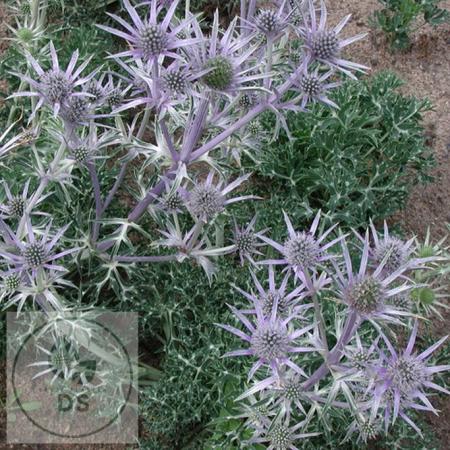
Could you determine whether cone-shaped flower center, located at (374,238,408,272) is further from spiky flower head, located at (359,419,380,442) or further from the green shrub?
the green shrub

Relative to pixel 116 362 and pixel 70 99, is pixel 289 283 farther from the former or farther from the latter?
pixel 70 99

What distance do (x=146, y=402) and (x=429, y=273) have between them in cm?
146

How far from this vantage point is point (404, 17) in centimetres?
398

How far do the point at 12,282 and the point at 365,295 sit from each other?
4.29 ft

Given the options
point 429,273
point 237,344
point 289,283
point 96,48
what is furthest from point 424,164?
point 96,48

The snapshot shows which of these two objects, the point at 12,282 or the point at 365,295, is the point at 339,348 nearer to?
the point at 365,295

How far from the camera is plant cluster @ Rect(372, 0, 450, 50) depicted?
3947mm

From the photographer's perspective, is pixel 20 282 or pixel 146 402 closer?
pixel 20 282

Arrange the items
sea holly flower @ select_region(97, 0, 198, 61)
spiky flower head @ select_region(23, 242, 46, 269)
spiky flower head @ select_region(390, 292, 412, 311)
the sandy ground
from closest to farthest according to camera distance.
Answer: sea holly flower @ select_region(97, 0, 198, 61) < spiky flower head @ select_region(23, 242, 46, 269) < spiky flower head @ select_region(390, 292, 412, 311) < the sandy ground

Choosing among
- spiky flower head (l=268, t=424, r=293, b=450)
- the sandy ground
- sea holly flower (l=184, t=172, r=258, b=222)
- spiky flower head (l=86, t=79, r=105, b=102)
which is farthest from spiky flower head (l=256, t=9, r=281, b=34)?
the sandy ground

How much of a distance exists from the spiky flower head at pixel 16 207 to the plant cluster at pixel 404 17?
2773 millimetres

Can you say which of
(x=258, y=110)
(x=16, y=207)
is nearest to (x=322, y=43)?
(x=258, y=110)

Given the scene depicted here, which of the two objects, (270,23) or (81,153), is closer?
(270,23)

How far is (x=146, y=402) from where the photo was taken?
2697 millimetres
